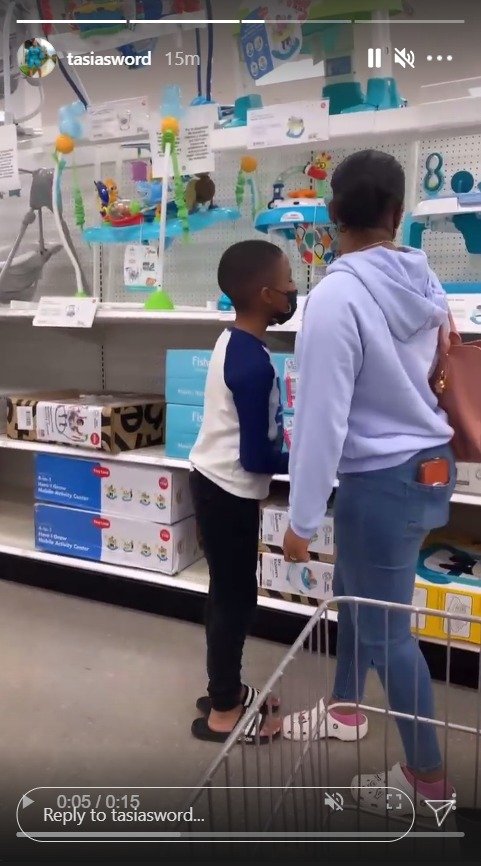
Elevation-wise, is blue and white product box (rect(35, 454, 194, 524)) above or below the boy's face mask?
below

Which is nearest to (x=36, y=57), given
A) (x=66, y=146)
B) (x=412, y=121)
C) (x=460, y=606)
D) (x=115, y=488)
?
(x=66, y=146)

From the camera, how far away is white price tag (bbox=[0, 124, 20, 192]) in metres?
2.10

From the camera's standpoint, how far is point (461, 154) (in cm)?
187

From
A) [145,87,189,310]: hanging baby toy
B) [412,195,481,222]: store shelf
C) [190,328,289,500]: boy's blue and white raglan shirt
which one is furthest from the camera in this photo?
[145,87,189,310]: hanging baby toy

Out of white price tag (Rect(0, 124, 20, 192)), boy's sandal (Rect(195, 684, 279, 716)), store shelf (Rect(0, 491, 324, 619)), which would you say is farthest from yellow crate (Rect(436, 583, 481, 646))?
white price tag (Rect(0, 124, 20, 192))

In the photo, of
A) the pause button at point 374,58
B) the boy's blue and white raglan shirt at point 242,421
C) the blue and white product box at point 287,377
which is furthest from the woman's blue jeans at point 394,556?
the pause button at point 374,58

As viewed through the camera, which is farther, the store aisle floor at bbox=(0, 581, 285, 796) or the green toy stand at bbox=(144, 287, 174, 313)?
the green toy stand at bbox=(144, 287, 174, 313)

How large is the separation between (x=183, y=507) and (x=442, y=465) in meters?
1.03

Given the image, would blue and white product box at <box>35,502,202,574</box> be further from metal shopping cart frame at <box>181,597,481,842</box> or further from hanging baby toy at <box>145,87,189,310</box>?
metal shopping cart frame at <box>181,597,481,842</box>

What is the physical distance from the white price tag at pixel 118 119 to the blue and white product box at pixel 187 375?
0.63 meters

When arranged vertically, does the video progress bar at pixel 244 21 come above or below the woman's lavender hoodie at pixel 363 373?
above

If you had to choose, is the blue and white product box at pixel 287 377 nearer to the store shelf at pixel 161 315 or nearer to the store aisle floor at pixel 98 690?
the store shelf at pixel 161 315

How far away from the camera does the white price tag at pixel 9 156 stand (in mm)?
2100

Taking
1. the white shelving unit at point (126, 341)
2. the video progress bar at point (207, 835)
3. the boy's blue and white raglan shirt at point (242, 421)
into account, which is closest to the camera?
the video progress bar at point (207, 835)
